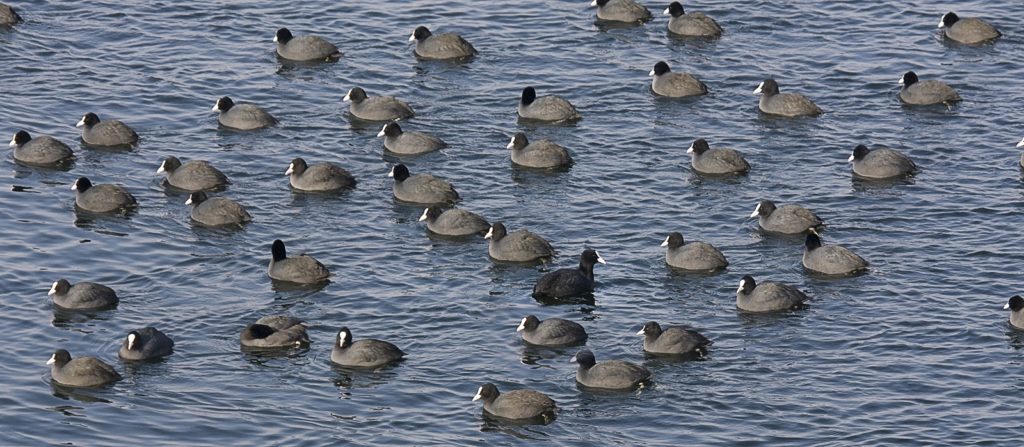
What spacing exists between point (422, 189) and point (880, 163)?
403 inches

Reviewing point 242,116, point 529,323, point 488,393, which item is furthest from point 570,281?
point 242,116

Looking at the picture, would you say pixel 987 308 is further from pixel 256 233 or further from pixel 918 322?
pixel 256 233

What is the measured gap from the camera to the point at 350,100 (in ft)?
172

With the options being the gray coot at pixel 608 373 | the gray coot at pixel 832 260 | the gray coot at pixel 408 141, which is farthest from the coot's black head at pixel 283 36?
the gray coot at pixel 608 373

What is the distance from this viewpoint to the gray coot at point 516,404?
120 ft

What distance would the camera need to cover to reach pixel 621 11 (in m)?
58.9

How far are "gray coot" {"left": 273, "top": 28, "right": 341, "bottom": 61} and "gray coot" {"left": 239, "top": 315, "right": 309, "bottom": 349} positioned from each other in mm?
17011

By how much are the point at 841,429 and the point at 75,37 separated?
29098 millimetres

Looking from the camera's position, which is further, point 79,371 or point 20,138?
point 20,138

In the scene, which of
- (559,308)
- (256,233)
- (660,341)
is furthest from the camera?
(256,233)

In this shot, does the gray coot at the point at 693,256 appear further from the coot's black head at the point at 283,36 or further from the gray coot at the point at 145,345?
the coot's black head at the point at 283,36

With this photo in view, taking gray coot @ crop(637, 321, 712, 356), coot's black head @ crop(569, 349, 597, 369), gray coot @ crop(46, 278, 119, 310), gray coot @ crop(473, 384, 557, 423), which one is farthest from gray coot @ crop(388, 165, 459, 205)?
gray coot @ crop(473, 384, 557, 423)

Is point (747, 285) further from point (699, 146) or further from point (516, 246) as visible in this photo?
point (699, 146)

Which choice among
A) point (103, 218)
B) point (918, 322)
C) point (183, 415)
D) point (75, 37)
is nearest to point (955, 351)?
point (918, 322)
